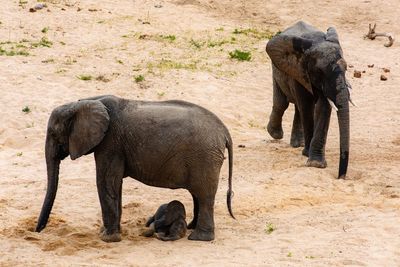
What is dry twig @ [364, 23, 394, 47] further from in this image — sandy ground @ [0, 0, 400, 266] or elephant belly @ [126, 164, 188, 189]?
elephant belly @ [126, 164, 188, 189]

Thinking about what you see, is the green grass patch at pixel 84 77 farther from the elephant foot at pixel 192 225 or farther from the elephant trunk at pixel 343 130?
→ the elephant foot at pixel 192 225

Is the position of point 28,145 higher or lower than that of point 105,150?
lower

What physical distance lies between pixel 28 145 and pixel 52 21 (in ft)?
23.4

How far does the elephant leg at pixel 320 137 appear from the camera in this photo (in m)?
11.8

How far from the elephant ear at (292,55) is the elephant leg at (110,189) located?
4321 mm

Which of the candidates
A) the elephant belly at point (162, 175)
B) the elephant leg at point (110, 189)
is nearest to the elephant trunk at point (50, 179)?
the elephant leg at point (110, 189)

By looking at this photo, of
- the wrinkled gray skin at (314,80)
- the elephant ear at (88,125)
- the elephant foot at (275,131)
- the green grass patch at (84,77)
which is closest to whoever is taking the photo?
the elephant ear at (88,125)

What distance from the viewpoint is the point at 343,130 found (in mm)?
11281

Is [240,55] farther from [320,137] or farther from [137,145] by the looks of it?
[137,145]

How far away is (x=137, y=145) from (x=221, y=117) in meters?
6.03

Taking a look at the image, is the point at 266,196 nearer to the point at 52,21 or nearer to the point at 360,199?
the point at 360,199

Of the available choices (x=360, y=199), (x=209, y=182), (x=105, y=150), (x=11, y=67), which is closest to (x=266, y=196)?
(x=360, y=199)

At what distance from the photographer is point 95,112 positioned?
8.33 metres

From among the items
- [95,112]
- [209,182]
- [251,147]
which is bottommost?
[251,147]
